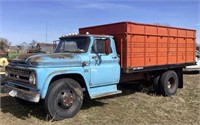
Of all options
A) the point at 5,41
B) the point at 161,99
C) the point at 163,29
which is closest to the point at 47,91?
the point at 161,99

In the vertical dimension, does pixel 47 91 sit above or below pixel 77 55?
below

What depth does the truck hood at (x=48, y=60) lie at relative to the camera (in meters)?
6.42

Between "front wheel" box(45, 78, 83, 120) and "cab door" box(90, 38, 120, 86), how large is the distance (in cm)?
62

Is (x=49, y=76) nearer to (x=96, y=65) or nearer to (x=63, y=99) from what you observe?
(x=63, y=99)

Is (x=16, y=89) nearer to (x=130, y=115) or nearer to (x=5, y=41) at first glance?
(x=130, y=115)

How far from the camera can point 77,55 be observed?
725 centimetres

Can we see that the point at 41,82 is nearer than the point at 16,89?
Yes

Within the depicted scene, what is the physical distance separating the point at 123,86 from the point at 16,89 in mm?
5113

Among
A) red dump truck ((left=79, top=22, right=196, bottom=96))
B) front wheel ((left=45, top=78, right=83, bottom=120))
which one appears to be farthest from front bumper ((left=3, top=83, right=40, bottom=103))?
red dump truck ((left=79, top=22, right=196, bottom=96))

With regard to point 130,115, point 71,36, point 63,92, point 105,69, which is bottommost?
point 130,115

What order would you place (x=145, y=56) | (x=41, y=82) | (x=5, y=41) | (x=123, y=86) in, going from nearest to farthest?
(x=41, y=82) → (x=145, y=56) → (x=123, y=86) → (x=5, y=41)

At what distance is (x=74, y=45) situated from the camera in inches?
311

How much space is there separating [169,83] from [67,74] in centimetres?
504

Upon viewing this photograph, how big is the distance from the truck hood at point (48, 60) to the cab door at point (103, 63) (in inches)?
22.5
